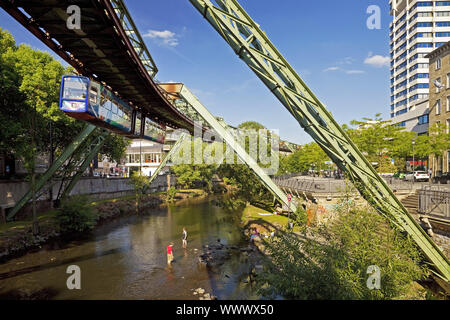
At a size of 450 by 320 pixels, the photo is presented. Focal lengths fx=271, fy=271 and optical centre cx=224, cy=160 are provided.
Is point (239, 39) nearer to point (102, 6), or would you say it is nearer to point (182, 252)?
point (102, 6)

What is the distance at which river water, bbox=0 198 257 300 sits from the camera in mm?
15703

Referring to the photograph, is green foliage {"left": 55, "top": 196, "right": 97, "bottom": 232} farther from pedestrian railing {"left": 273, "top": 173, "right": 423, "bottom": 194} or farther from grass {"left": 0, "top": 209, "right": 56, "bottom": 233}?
pedestrian railing {"left": 273, "top": 173, "right": 423, "bottom": 194}

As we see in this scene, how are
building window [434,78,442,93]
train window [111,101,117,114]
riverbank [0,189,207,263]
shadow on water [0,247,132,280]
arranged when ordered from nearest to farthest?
shadow on water [0,247,132,280], train window [111,101,117,114], riverbank [0,189,207,263], building window [434,78,442,93]

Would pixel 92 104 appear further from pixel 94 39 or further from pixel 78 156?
pixel 78 156

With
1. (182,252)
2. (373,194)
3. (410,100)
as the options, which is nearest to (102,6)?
(373,194)

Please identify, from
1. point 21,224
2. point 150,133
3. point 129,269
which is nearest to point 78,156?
point 150,133

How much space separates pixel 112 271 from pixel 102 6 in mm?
16281

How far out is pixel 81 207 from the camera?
1145 inches

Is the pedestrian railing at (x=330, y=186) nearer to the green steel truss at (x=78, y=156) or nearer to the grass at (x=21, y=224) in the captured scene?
the green steel truss at (x=78, y=156)

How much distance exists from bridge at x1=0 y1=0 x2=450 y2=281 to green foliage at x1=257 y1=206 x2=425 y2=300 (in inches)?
39.3

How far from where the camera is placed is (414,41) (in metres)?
88.5

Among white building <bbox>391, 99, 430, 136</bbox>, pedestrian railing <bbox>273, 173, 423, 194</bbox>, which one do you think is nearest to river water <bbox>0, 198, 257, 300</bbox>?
pedestrian railing <bbox>273, 173, 423, 194</bbox>

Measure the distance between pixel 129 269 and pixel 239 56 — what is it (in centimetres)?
1705

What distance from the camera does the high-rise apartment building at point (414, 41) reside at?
8469cm
